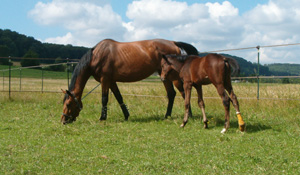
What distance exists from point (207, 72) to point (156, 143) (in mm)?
1913

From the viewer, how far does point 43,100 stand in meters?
11.5

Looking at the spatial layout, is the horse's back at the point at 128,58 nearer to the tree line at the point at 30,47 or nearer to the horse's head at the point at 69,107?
the horse's head at the point at 69,107

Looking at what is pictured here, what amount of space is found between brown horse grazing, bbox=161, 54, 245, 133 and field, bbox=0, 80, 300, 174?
68 cm

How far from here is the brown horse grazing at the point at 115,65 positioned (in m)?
7.23

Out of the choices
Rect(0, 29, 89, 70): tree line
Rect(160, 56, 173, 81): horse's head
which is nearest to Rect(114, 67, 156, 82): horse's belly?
Rect(160, 56, 173, 81): horse's head

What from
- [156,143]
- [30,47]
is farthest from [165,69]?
[30,47]

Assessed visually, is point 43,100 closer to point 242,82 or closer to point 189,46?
point 189,46

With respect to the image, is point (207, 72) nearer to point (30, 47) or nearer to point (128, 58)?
point (128, 58)

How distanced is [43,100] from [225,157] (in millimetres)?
9311

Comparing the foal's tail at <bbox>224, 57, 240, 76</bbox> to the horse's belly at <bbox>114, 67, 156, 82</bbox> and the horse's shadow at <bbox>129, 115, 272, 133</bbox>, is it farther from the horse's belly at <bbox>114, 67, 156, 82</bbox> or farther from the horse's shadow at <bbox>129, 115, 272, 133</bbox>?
the horse's belly at <bbox>114, 67, 156, 82</bbox>

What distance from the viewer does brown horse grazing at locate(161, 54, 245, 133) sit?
219 inches

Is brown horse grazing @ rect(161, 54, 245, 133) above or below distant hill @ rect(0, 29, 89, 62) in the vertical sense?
below

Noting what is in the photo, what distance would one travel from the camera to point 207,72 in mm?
5762

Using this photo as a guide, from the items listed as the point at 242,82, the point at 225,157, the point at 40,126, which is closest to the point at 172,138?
the point at 225,157
